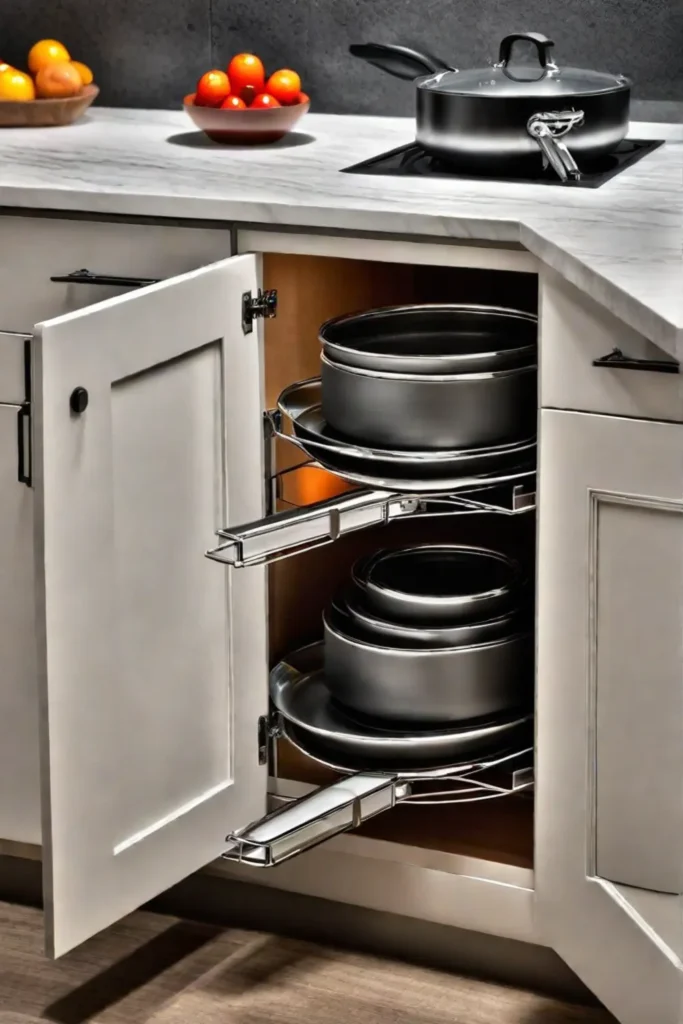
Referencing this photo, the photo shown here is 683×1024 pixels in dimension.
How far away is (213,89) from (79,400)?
87 cm

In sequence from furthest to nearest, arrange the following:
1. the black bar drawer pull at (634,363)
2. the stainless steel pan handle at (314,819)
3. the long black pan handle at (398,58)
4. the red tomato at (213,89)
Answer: the red tomato at (213,89) → the long black pan handle at (398,58) → the stainless steel pan handle at (314,819) → the black bar drawer pull at (634,363)

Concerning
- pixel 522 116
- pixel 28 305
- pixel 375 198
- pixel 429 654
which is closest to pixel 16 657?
pixel 28 305

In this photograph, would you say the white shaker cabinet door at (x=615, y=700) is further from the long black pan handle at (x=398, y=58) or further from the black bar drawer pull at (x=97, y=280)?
the long black pan handle at (x=398, y=58)

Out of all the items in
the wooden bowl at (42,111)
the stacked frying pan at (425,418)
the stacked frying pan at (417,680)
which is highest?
the wooden bowl at (42,111)

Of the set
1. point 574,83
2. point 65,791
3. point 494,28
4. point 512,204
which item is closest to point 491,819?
point 65,791

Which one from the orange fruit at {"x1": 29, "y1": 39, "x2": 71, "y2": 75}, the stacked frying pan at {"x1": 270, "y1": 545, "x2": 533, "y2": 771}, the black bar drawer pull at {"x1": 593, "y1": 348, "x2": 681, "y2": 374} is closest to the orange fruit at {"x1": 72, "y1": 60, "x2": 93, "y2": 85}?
the orange fruit at {"x1": 29, "y1": 39, "x2": 71, "y2": 75}

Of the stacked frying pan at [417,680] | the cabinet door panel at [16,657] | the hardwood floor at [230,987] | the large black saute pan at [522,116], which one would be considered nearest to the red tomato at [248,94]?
the large black saute pan at [522,116]

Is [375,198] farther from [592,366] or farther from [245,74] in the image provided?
[245,74]

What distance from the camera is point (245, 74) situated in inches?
95.0

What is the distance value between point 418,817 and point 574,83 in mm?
1041

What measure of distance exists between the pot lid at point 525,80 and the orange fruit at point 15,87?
0.71m

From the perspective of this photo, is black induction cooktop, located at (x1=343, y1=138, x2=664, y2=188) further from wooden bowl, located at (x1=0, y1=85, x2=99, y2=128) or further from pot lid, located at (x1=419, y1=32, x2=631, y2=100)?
wooden bowl, located at (x1=0, y1=85, x2=99, y2=128)

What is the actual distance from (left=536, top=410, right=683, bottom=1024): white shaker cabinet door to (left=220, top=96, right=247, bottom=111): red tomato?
2.86 ft

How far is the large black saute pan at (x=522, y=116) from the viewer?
208 centimetres
